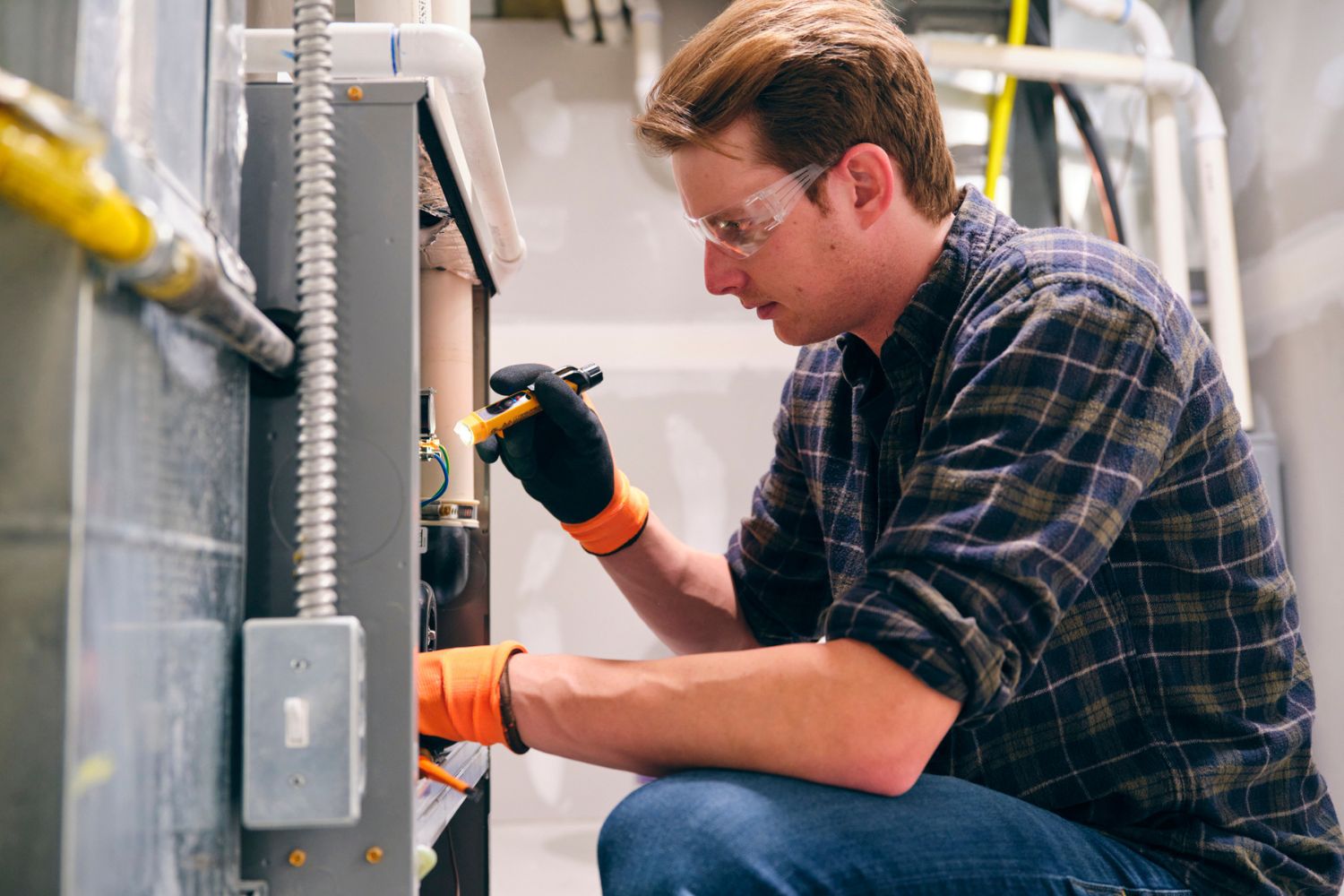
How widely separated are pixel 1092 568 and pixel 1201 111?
5.47 feet

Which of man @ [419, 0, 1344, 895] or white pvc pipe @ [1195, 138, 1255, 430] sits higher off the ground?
white pvc pipe @ [1195, 138, 1255, 430]

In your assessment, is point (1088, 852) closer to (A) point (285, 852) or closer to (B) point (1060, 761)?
(B) point (1060, 761)

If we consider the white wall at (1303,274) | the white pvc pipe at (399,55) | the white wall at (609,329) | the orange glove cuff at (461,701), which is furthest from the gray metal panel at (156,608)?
the white wall at (1303,274)

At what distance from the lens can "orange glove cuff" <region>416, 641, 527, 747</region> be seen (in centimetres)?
85

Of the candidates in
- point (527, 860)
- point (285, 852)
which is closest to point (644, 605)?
point (285, 852)

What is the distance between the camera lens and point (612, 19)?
2252mm

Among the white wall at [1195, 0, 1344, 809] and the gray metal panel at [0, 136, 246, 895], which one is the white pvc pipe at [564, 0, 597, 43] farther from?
the gray metal panel at [0, 136, 246, 895]

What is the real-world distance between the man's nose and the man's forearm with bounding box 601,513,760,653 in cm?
33

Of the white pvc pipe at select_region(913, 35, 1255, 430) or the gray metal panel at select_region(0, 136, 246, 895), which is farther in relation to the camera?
the white pvc pipe at select_region(913, 35, 1255, 430)

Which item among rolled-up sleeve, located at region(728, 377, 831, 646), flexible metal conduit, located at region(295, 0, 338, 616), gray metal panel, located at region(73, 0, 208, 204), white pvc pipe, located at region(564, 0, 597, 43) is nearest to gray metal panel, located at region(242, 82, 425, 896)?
flexible metal conduit, located at region(295, 0, 338, 616)

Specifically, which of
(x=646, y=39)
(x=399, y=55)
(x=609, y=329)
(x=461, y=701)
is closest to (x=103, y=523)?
(x=461, y=701)

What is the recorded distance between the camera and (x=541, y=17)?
2338 millimetres

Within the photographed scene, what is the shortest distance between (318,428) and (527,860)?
61.1 inches

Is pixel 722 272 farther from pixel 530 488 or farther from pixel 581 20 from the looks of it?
pixel 581 20
